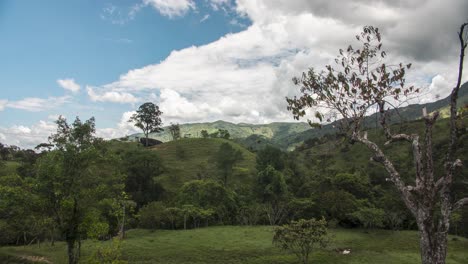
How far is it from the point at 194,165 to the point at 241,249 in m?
67.0

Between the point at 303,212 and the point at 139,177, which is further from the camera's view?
the point at 139,177

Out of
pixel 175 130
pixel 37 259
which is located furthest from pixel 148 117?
pixel 37 259

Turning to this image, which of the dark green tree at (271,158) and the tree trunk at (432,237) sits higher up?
the dark green tree at (271,158)

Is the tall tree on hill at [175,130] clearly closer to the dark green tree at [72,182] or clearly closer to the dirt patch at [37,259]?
the dirt patch at [37,259]

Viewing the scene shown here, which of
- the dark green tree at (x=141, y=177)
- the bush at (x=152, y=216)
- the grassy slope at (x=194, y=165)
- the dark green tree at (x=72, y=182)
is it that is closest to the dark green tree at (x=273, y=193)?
the grassy slope at (x=194, y=165)

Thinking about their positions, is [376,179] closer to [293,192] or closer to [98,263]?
[293,192]

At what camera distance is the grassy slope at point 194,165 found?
9269cm

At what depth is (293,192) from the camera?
7606 centimetres

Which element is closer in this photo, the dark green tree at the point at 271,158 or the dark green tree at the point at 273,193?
the dark green tree at the point at 273,193

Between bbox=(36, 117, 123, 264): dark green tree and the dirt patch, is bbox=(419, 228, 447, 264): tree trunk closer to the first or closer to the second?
bbox=(36, 117, 123, 264): dark green tree

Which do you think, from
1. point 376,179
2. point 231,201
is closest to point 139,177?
point 231,201

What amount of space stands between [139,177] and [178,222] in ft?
66.0

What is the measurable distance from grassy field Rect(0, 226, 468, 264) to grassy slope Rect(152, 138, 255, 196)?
31181 millimetres

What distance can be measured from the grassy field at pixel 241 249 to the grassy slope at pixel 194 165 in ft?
102
